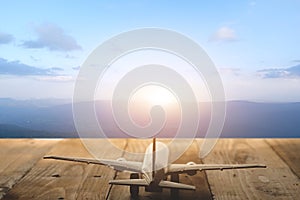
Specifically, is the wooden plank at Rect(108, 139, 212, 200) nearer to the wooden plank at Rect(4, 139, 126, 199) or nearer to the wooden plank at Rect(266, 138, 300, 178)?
the wooden plank at Rect(4, 139, 126, 199)

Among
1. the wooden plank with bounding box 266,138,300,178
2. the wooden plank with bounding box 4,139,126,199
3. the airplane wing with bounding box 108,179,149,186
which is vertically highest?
the wooden plank with bounding box 266,138,300,178

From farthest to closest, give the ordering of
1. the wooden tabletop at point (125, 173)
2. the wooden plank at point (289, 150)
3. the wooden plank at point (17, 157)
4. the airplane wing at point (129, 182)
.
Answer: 1. the wooden plank at point (289, 150)
2. the wooden plank at point (17, 157)
3. the wooden tabletop at point (125, 173)
4. the airplane wing at point (129, 182)

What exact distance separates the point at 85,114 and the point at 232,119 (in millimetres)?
1158

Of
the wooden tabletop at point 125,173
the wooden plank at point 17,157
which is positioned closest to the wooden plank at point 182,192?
the wooden tabletop at point 125,173

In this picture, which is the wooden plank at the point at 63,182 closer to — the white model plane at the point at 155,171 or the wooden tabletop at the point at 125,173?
the wooden tabletop at the point at 125,173

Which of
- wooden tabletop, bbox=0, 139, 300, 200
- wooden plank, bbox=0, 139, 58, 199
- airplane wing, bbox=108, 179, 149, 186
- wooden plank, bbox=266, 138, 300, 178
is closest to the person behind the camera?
airplane wing, bbox=108, 179, 149, 186

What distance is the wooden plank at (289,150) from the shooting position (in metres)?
1.85

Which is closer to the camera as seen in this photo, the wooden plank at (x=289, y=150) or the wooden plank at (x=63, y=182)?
the wooden plank at (x=63, y=182)

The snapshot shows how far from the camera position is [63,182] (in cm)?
161

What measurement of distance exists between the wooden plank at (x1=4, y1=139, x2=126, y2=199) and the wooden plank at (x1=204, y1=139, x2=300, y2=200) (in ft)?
1.50

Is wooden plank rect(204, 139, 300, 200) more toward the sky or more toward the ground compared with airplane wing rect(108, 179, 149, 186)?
more toward the sky

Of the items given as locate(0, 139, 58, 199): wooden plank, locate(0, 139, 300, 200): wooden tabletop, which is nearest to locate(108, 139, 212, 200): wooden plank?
locate(0, 139, 300, 200): wooden tabletop

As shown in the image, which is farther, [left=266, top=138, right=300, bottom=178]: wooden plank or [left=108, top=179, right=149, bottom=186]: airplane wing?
[left=266, top=138, right=300, bottom=178]: wooden plank

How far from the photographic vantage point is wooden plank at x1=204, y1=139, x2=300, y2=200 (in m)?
1.47
